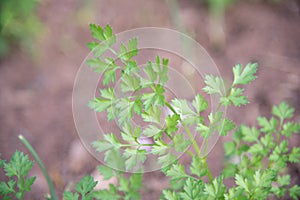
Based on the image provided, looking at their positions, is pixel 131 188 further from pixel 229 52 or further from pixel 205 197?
pixel 229 52

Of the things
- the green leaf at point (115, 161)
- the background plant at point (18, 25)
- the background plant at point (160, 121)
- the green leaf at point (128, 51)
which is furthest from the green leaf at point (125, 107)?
the background plant at point (18, 25)

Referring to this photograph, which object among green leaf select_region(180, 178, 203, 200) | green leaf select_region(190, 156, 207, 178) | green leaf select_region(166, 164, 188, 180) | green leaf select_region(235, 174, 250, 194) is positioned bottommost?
green leaf select_region(180, 178, 203, 200)

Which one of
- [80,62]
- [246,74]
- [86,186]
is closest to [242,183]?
[246,74]

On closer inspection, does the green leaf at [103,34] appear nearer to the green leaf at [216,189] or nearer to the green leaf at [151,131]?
the green leaf at [151,131]

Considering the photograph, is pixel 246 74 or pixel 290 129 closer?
pixel 246 74

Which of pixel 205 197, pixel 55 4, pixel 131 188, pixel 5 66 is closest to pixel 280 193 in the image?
pixel 205 197

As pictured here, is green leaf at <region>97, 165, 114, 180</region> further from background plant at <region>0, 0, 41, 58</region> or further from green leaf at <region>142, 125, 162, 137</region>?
background plant at <region>0, 0, 41, 58</region>

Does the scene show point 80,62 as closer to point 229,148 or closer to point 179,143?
point 229,148

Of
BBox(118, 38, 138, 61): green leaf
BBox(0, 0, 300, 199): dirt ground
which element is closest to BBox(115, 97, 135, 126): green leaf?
BBox(118, 38, 138, 61): green leaf
